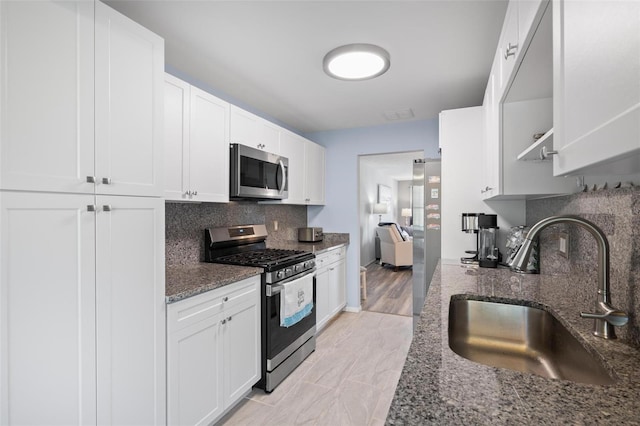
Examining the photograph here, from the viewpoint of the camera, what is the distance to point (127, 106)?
4.56 feet

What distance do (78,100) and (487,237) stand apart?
97.4 inches

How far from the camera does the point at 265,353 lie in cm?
222

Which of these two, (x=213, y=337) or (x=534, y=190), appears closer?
(x=534, y=190)

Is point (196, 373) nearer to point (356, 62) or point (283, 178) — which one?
point (283, 178)

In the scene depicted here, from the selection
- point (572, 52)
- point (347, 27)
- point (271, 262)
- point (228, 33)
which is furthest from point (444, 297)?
point (228, 33)

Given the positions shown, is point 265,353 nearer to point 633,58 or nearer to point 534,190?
point 534,190

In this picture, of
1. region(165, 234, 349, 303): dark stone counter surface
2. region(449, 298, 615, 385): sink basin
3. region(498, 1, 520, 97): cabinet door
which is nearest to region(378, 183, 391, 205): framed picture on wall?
region(165, 234, 349, 303): dark stone counter surface

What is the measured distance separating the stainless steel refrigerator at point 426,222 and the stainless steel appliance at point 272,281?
3.38ft

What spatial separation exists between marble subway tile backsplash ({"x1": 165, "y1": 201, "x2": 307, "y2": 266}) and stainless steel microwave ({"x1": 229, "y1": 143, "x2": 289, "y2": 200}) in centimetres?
30

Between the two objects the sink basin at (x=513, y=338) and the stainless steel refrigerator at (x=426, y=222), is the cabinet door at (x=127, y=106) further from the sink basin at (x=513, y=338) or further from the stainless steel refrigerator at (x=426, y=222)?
the stainless steel refrigerator at (x=426, y=222)

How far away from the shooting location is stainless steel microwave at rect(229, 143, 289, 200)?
244 centimetres

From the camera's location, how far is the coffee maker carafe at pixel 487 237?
2217 mm

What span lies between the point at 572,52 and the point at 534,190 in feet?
3.48

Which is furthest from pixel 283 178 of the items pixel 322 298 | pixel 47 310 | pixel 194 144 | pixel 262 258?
pixel 47 310
